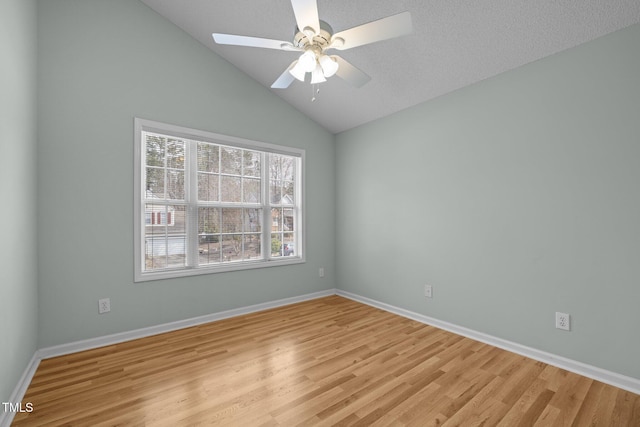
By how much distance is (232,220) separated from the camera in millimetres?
3648

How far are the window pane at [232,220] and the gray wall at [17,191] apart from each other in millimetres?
1661

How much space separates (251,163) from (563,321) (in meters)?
3.51

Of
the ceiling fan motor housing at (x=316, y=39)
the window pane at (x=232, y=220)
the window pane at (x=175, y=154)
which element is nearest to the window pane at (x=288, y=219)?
the window pane at (x=232, y=220)

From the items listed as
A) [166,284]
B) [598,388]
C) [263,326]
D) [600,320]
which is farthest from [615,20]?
[166,284]

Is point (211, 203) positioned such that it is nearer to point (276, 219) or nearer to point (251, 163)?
point (251, 163)

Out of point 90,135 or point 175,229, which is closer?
point 90,135

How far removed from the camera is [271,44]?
79.9 inches

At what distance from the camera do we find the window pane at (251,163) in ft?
12.3

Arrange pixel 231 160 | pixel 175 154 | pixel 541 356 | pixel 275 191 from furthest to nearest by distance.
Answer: pixel 275 191
pixel 231 160
pixel 175 154
pixel 541 356

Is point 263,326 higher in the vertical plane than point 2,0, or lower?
lower

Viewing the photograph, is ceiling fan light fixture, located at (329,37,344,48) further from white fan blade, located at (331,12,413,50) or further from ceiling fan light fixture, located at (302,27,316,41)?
ceiling fan light fixture, located at (302,27,316,41)

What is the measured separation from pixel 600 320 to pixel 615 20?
2134 millimetres

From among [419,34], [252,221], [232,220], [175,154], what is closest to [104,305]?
[232,220]

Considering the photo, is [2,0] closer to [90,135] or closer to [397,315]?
[90,135]
